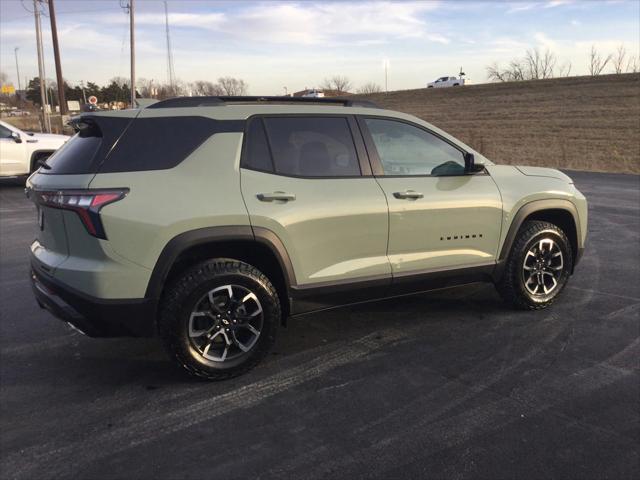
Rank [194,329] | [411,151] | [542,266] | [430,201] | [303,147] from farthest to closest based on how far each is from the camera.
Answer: [542,266] < [411,151] < [430,201] < [303,147] < [194,329]

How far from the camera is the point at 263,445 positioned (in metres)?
2.81

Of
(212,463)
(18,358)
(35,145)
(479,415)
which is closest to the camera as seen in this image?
(212,463)

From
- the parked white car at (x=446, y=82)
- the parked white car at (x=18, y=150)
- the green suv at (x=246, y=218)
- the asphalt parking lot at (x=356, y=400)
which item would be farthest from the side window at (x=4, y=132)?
the parked white car at (x=446, y=82)

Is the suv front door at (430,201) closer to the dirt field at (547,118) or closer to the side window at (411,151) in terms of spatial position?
the side window at (411,151)

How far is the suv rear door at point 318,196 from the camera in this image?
357 centimetres

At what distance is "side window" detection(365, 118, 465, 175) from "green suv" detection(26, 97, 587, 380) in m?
0.01

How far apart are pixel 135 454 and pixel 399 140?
9.49 feet

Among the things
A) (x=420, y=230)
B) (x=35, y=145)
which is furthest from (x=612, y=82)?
(x=420, y=230)

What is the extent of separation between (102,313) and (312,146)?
5.89 ft

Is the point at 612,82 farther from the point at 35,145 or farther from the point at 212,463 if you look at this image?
the point at 212,463

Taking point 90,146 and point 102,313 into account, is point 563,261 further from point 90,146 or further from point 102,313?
point 90,146

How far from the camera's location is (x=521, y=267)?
15.2ft

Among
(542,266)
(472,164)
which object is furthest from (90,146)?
(542,266)

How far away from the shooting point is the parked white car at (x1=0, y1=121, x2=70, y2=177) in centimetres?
1238
